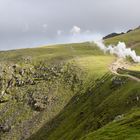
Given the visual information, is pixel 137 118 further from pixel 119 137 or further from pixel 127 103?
pixel 127 103

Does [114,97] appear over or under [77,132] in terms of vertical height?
over

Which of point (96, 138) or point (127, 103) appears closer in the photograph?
point (96, 138)

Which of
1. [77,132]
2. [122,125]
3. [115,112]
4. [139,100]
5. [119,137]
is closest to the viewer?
[119,137]

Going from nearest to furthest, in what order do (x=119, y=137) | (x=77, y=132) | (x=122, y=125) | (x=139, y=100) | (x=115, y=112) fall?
(x=119, y=137)
(x=122, y=125)
(x=139, y=100)
(x=115, y=112)
(x=77, y=132)

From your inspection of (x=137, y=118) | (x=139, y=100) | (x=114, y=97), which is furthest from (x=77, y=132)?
(x=137, y=118)

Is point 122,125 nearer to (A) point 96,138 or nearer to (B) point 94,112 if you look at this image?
(A) point 96,138

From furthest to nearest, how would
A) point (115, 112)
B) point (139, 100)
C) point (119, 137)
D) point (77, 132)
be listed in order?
point (77, 132) < point (115, 112) < point (139, 100) < point (119, 137)

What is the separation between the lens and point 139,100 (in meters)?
162

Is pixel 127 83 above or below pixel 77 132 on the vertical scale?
above

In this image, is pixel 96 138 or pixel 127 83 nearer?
pixel 96 138

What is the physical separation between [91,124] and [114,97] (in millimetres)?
16058

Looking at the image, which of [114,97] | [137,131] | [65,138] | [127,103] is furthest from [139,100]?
[137,131]

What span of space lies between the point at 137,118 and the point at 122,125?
14.4ft

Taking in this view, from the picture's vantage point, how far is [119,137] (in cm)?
10044
